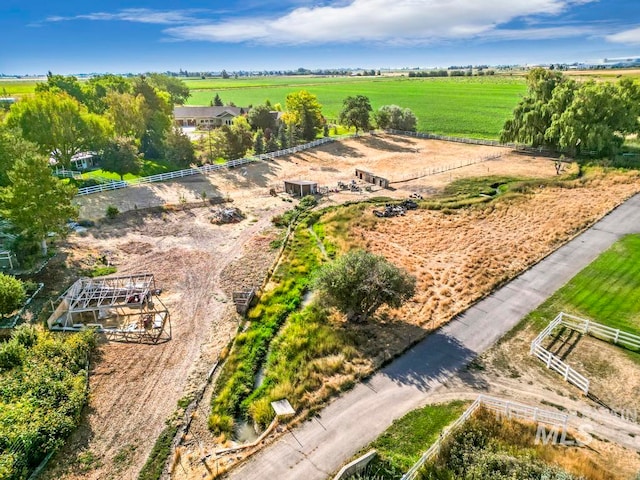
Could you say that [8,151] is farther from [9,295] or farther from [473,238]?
[473,238]

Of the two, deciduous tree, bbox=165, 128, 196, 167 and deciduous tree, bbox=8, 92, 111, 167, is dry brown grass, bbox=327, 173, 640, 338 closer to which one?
deciduous tree, bbox=165, 128, 196, 167

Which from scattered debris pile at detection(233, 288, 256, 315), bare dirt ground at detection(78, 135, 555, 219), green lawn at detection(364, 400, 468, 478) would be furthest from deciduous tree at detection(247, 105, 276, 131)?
green lawn at detection(364, 400, 468, 478)

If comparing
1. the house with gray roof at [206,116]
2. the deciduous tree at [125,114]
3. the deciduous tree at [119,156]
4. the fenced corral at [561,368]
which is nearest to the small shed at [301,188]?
the deciduous tree at [119,156]

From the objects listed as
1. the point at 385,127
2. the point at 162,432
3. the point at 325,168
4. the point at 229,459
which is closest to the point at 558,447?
the point at 229,459

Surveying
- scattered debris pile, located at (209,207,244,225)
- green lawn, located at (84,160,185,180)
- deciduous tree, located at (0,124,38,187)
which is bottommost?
scattered debris pile, located at (209,207,244,225)

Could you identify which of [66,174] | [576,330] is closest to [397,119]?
[66,174]
